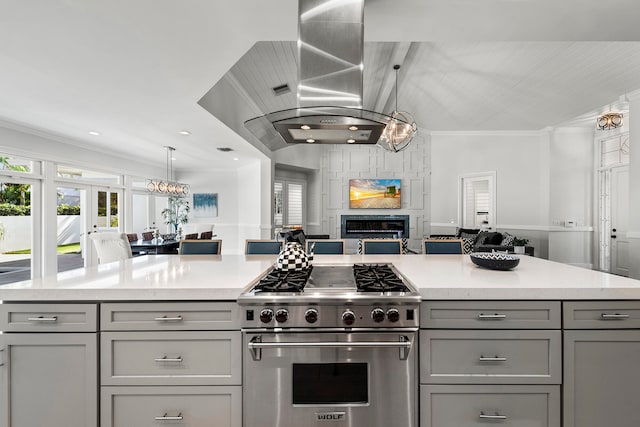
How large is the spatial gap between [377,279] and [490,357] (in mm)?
636

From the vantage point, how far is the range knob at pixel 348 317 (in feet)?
4.21

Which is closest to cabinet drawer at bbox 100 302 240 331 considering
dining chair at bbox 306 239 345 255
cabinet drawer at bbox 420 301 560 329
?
cabinet drawer at bbox 420 301 560 329

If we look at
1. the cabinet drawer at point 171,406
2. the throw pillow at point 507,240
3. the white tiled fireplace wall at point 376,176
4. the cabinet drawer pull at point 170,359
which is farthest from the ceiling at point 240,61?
the throw pillow at point 507,240

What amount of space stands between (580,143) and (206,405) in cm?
802

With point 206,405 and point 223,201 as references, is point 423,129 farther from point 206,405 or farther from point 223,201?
point 206,405

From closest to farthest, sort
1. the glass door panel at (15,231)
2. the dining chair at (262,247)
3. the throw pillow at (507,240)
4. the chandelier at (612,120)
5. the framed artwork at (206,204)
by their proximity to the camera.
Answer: the dining chair at (262,247) < the glass door panel at (15,231) < the chandelier at (612,120) < the throw pillow at (507,240) < the framed artwork at (206,204)

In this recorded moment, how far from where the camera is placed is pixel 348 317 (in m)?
1.28

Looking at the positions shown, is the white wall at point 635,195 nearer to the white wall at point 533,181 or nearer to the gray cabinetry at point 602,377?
the white wall at point 533,181

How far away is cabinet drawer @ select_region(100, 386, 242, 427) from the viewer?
1332 mm

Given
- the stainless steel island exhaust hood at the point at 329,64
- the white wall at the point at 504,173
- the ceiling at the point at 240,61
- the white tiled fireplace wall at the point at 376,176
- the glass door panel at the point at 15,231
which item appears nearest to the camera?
the stainless steel island exhaust hood at the point at 329,64

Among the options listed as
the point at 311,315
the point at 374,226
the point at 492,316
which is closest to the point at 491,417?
the point at 492,316

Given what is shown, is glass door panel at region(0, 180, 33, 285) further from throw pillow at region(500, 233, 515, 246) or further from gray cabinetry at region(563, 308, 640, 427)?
throw pillow at region(500, 233, 515, 246)

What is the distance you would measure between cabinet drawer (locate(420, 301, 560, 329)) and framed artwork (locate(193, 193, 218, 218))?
7.30m

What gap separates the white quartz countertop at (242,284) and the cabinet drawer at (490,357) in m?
0.19
